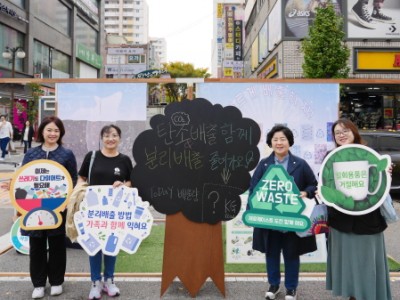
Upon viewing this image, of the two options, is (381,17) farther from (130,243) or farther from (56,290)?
(56,290)

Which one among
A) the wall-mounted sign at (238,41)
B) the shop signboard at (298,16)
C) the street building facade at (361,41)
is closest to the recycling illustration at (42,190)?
the street building facade at (361,41)

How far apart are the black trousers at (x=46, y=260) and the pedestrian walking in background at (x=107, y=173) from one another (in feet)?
1.09

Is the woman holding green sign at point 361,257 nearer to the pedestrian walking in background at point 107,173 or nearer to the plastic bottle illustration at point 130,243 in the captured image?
the plastic bottle illustration at point 130,243

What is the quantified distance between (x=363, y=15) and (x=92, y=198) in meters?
A: 17.6

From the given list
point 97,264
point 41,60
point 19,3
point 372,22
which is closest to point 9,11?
point 19,3

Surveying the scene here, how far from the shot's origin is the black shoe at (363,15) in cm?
1775

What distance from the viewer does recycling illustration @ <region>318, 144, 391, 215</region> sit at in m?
3.19

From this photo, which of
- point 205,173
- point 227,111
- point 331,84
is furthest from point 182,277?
point 331,84

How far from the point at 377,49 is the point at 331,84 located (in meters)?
14.9

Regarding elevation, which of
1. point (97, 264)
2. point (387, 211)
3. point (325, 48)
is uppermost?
point (325, 48)

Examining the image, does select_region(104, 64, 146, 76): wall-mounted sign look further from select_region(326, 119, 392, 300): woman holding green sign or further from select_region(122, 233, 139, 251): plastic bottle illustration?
select_region(326, 119, 392, 300): woman holding green sign

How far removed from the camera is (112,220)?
12.0 ft

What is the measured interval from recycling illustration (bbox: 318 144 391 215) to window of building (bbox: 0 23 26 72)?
88.7ft

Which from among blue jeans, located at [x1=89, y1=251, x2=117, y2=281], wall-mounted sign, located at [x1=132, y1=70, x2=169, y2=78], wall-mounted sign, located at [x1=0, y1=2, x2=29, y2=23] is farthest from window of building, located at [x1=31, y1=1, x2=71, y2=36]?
blue jeans, located at [x1=89, y1=251, x2=117, y2=281]
